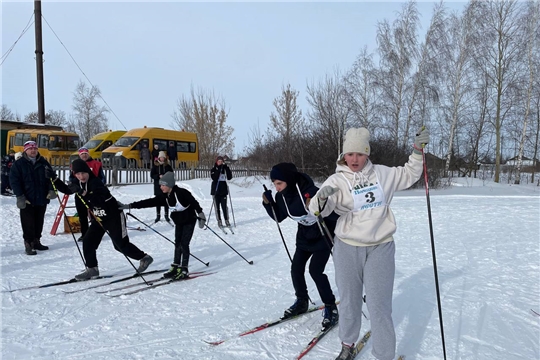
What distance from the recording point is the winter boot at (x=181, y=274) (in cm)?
510

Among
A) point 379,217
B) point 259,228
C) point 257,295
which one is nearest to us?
point 379,217

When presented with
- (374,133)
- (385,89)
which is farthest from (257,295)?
(385,89)

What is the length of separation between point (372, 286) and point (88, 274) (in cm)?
399

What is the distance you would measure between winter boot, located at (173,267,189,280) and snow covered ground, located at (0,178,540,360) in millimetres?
168

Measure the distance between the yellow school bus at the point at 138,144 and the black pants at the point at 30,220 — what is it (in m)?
10.5

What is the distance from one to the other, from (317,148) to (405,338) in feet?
54.2

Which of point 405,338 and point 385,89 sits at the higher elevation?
point 385,89

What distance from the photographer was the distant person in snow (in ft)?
8.61

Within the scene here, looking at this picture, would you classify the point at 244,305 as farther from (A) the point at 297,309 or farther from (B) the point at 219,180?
(B) the point at 219,180

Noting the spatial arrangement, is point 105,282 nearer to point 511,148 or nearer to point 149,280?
point 149,280

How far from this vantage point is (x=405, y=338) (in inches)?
134

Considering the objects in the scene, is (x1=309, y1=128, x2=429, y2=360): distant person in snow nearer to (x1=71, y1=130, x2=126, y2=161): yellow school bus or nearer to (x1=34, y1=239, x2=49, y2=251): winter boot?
(x1=34, y1=239, x2=49, y2=251): winter boot

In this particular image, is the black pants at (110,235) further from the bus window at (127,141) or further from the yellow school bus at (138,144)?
the bus window at (127,141)

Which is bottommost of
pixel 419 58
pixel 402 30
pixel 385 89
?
pixel 385 89
